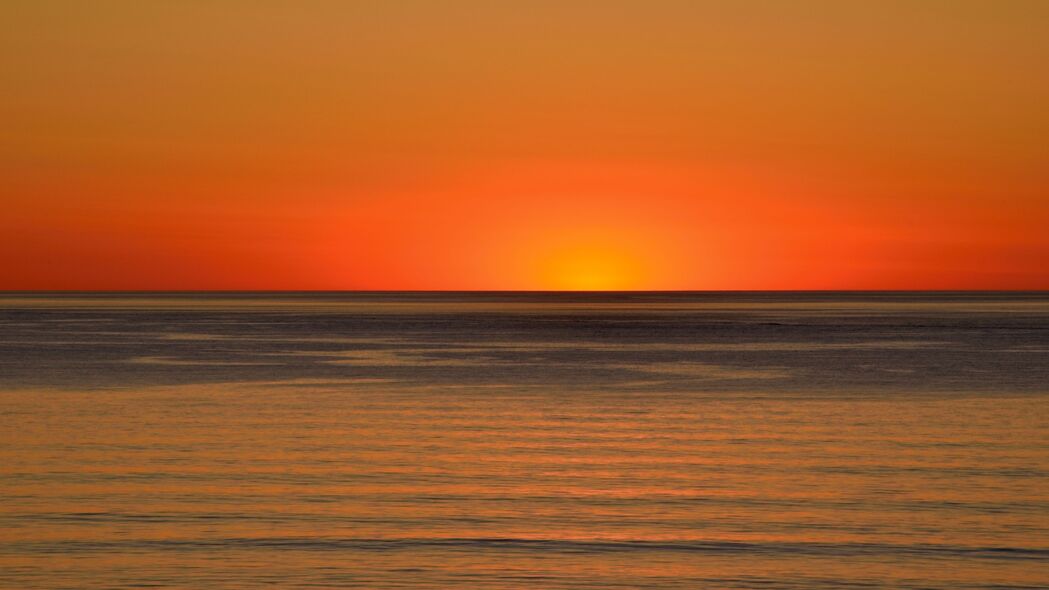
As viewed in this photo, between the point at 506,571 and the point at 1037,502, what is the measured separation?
886 cm

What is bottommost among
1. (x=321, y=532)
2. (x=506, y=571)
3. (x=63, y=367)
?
(x=506, y=571)

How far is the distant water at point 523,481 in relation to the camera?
598 inches

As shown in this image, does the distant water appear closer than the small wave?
Yes

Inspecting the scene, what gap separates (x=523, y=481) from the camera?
21.0 metres

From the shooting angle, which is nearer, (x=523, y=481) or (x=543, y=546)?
(x=543, y=546)

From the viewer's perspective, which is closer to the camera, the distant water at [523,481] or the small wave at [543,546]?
the distant water at [523,481]

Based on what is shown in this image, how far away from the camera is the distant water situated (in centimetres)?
1519

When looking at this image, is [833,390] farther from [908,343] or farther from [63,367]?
[908,343]

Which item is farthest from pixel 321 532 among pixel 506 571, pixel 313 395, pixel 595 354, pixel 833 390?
pixel 595 354

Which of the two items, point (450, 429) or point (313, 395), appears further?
point (313, 395)

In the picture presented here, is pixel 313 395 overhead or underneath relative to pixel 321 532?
overhead

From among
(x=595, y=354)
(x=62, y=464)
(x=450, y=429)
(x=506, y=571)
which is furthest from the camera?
(x=595, y=354)

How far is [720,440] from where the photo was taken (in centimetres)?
2666

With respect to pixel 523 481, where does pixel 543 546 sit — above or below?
below
